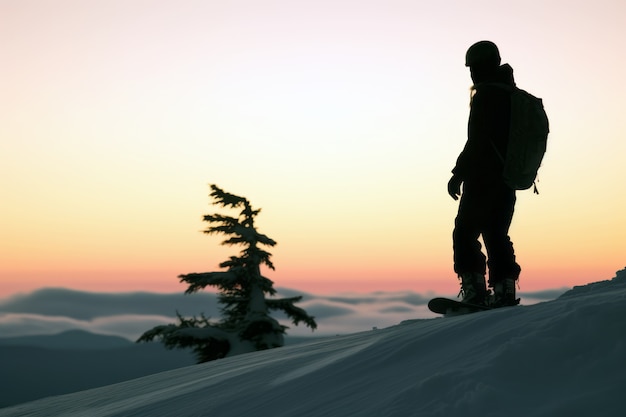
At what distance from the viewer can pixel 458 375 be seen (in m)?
3.50

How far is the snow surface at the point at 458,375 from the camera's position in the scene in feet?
10.5

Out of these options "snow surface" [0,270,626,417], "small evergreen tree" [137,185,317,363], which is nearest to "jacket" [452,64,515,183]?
"snow surface" [0,270,626,417]

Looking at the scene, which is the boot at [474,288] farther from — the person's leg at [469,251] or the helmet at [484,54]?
the helmet at [484,54]

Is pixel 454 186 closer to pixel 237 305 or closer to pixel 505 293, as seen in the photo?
pixel 505 293

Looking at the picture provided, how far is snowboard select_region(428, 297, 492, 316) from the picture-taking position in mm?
6520

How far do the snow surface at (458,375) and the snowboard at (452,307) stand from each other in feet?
5.20

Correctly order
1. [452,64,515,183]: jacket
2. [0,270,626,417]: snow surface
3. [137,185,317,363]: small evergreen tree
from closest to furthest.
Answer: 1. [0,270,626,417]: snow surface
2. [452,64,515,183]: jacket
3. [137,185,317,363]: small evergreen tree

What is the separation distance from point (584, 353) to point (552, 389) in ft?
1.10

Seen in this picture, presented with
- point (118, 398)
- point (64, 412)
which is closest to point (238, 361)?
point (118, 398)

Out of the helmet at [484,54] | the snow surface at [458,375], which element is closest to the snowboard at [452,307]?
the snow surface at [458,375]

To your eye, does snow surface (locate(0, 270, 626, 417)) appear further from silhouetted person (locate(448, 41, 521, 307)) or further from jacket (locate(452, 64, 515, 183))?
jacket (locate(452, 64, 515, 183))

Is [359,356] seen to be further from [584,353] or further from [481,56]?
[481,56]

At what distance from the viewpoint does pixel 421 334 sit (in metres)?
4.68

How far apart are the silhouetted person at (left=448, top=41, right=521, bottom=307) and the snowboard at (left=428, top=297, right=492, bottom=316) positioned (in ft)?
0.50
